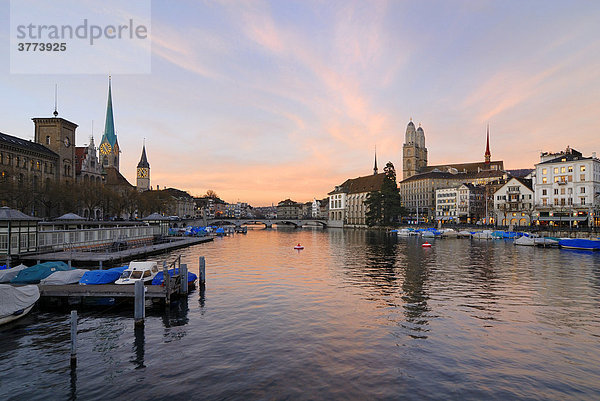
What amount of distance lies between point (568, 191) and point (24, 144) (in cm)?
15310

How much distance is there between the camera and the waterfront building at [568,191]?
341 ft

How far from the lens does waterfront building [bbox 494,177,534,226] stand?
12462 cm

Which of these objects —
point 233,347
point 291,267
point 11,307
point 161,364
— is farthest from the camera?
point 291,267

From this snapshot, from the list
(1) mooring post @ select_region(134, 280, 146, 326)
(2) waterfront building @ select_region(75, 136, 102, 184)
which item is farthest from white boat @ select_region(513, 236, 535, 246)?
(2) waterfront building @ select_region(75, 136, 102, 184)

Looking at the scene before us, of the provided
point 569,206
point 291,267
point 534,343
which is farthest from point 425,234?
point 534,343

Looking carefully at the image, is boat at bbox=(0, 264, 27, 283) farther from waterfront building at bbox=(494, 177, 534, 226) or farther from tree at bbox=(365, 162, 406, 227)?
tree at bbox=(365, 162, 406, 227)

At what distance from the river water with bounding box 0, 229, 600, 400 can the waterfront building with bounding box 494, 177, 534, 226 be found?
324 ft

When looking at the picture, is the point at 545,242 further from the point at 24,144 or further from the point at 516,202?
the point at 24,144

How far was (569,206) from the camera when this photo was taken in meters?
108

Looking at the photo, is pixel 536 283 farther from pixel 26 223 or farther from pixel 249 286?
pixel 26 223

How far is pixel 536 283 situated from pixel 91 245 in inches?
2432

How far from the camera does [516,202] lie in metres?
127

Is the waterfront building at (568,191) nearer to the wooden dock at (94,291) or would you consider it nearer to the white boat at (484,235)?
the white boat at (484,235)

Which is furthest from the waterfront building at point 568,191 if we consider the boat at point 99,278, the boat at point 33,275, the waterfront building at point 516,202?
the boat at point 33,275
